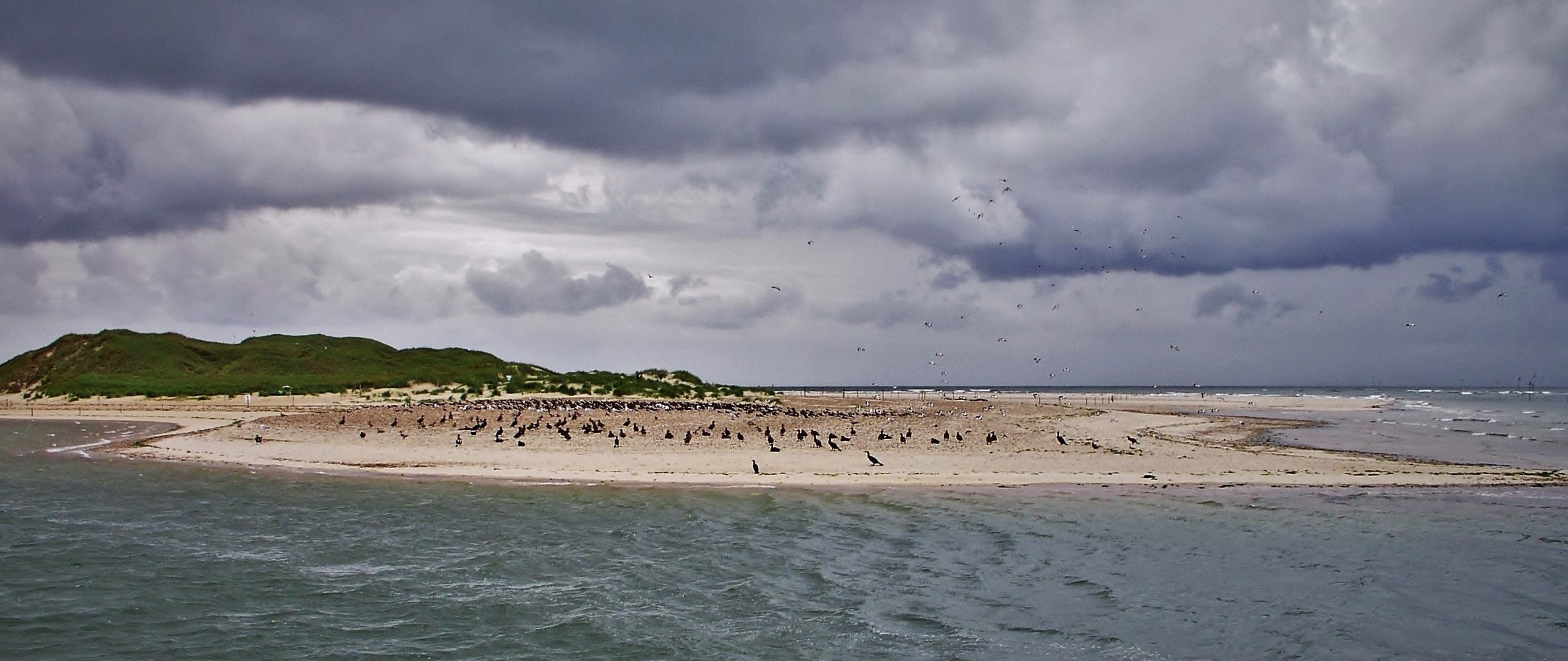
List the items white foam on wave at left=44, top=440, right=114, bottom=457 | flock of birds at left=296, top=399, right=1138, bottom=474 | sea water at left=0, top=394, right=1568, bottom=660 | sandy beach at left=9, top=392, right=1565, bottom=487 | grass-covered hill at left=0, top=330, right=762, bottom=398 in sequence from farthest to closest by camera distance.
Result: grass-covered hill at left=0, top=330, right=762, bottom=398
flock of birds at left=296, top=399, right=1138, bottom=474
white foam on wave at left=44, top=440, right=114, bottom=457
sandy beach at left=9, top=392, right=1565, bottom=487
sea water at left=0, top=394, right=1568, bottom=660

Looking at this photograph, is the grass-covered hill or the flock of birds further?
the grass-covered hill

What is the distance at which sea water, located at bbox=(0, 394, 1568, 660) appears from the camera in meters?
13.2

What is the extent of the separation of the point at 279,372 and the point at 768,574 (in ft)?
282

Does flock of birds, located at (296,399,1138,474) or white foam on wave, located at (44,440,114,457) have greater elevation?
flock of birds, located at (296,399,1138,474)

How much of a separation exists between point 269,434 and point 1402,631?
40863mm

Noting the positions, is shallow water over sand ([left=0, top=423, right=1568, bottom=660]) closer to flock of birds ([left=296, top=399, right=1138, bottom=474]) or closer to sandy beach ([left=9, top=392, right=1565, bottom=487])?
sandy beach ([left=9, top=392, right=1565, bottom=487])

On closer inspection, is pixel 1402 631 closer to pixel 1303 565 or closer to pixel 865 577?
pixel 1303 565

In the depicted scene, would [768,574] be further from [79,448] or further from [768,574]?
[79,448]

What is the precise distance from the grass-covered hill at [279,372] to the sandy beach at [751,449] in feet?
44.3

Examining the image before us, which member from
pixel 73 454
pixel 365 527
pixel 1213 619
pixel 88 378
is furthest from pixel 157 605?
pixel 88 378

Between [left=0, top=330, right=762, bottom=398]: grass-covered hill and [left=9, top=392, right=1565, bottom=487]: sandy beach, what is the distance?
1350 centimetres

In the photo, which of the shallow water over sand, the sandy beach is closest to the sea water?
the shallow water over sand

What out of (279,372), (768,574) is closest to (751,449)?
(768,574)

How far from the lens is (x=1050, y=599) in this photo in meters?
15.5
